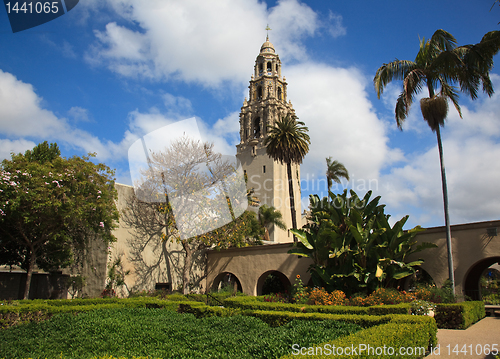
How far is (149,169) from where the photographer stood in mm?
22859

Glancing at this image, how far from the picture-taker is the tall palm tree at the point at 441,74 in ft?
47.0

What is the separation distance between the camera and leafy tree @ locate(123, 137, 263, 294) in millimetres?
22656

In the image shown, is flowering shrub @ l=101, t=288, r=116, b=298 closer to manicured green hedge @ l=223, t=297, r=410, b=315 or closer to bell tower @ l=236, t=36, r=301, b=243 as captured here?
manicured green hedge @ l=223, t=297, r=410, b=315

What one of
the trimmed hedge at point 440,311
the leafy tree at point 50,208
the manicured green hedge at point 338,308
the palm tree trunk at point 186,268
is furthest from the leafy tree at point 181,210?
the trimmed hedge at point 440,311

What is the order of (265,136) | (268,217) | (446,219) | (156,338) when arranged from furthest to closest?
(265,136) → (268,217) → (446,219) → (156,338)

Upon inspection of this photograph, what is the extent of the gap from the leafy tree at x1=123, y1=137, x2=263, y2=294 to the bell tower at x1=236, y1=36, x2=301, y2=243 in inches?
714

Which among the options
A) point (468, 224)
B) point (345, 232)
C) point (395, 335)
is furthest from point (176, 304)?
point (468, 224)

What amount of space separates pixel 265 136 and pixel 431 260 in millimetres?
31682

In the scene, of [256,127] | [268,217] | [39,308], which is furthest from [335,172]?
[39,308]

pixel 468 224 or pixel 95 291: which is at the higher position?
pixel 468 224

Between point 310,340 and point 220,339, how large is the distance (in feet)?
5.93

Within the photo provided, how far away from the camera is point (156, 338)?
727cm

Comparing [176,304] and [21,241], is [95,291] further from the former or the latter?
[176,304]

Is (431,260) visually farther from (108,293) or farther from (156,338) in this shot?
(108,293)
